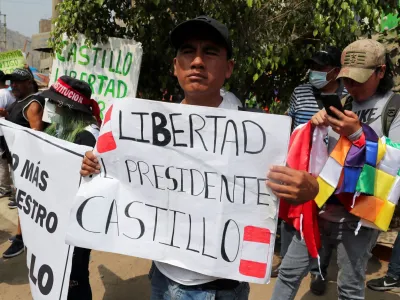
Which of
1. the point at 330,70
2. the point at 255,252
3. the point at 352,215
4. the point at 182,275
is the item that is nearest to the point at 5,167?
the point at 330,70

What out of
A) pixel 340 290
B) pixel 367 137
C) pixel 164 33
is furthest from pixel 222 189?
pixel 164 33

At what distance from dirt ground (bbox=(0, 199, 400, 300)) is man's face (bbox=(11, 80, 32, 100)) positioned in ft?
6.14

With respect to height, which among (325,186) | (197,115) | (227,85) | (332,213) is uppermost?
(227,85)

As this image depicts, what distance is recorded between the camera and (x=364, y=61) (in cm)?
202

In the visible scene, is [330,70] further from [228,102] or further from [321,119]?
[228,102]

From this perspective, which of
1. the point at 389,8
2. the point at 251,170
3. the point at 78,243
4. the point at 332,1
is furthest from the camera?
the point at 389,8

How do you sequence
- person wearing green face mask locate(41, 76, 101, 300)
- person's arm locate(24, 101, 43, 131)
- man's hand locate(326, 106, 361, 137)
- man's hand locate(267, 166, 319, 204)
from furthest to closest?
person's arm locate(24, 101, 43, 131), person wearing green face mask locate(41, 76, 101, 300), man's hand locate(326, 106, 361, 137), man's hand locate(267, 166, 319, 204)

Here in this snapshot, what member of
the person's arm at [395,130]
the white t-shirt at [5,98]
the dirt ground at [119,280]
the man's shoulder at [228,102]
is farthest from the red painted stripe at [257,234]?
the white t-shirt at [5,98]

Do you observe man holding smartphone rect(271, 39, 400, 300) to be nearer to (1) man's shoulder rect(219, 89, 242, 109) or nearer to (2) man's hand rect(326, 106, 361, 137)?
(2) man's hand rect(326, 106, 361, 137)

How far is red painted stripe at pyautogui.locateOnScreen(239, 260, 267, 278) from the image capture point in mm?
1406

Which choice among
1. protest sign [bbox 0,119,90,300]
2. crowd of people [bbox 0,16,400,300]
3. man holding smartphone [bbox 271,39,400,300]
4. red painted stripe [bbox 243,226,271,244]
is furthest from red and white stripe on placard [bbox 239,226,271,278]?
protest sign [bbox 0,119,90,300]

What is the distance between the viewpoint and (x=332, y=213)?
2.17 m

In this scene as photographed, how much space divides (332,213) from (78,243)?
1.41 metres

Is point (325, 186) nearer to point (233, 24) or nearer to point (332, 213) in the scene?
point (332, 213)
